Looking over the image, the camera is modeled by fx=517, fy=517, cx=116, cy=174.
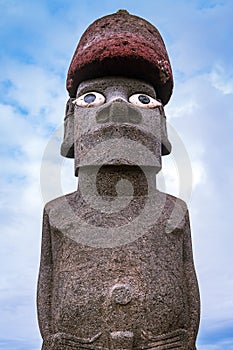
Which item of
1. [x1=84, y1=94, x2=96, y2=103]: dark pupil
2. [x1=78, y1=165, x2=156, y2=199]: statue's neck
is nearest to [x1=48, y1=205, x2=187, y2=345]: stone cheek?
[x1=78, y1=165, x2=156, y2=199]: statue's neck

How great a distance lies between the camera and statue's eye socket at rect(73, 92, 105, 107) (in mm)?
5457

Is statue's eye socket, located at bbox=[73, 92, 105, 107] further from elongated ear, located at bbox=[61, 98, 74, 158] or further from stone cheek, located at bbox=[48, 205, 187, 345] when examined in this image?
stone cheek, located at bbox=[48, 205, 187, 345]

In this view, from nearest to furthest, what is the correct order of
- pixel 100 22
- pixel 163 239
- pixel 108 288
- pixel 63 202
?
pixel 108 288 < pixel 163 239 < pixel 63 202 < pixel 100 22

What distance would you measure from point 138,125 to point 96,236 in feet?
4.09

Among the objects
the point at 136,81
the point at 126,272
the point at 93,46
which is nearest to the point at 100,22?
the point at 93,46

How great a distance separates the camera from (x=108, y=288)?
15.3ft

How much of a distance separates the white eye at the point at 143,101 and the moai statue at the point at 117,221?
1cm

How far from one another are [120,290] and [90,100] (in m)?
2.05

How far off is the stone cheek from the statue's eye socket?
4.77 ft

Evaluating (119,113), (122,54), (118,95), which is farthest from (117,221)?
(122,54)

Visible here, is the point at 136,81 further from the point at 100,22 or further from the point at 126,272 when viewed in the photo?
the point at 126,272

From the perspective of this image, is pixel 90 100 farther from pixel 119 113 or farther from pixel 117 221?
pixel 117 221

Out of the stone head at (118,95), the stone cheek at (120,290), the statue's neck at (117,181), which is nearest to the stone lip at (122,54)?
the stone head at (118,95)

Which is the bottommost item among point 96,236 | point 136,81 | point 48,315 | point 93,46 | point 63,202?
point 48,315
